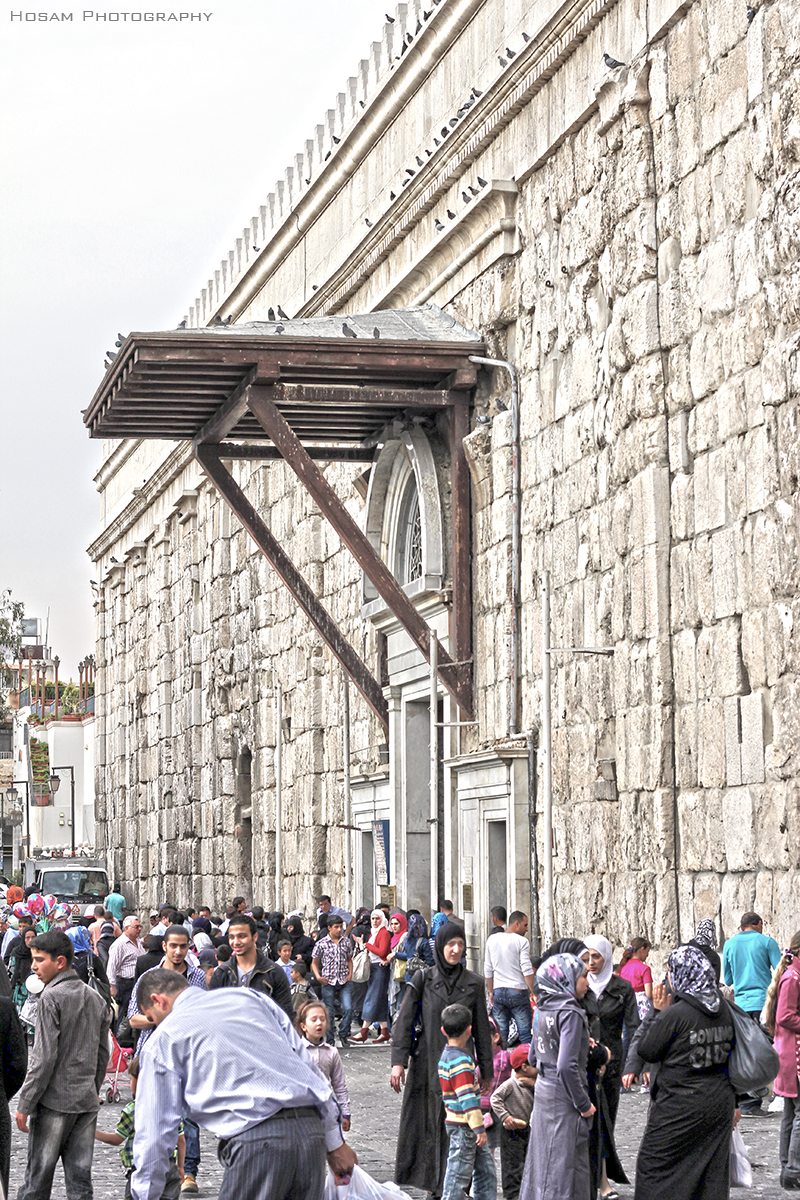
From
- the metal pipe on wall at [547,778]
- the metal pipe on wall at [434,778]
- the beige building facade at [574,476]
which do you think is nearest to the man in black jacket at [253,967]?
the beige building facade at [574,476]

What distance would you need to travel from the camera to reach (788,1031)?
32.3 feet

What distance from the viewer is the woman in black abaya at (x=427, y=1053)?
913 centimetres

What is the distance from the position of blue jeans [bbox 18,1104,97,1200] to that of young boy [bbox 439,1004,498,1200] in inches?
64.6

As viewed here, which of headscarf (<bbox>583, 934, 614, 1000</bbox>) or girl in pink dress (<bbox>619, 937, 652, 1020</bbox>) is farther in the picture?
girl in pink dress (<bbox>619, 937, 652, 1020</bbox>)

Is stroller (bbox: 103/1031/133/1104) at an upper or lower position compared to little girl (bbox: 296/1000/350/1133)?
lower

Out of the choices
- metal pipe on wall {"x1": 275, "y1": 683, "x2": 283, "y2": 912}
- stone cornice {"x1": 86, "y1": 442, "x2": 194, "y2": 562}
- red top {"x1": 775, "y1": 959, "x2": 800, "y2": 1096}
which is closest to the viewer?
red top {"x1": 775, "y1": 959, "x2": 800, "y2": 1096}

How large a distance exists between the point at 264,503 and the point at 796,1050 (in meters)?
22.6

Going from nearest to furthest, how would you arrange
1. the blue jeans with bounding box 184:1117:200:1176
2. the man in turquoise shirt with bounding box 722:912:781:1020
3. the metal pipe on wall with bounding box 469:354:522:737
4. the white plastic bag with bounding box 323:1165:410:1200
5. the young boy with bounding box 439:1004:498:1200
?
1. the white plastic bag with bounding box 323:1165:410:1200
2. the young boy with bounding box 439:1004:498:1200
3. the blue jeans with bounding box 184:1117:200:1176
4. the man in turquoise shirt with bounding box 722:912:781:1020
5. the metal pipe on wall with bounding box 469:354:522:737

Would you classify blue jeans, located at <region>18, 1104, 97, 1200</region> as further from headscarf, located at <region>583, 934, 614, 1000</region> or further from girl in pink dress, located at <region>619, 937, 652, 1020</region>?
girl in pink dress, located at <region>619, 937, 652, 1020</region>

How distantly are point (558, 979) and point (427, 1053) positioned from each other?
1997mm

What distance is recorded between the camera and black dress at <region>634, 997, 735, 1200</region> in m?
7.02

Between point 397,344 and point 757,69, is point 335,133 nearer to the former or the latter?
point 397,344

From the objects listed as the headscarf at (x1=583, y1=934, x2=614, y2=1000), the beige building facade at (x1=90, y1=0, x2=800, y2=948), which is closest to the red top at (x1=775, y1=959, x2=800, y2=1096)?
the headscarf at (x1=583, y1=934, x2=614, y2=1000)

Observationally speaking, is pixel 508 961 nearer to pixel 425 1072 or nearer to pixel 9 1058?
pixel 425 1072
